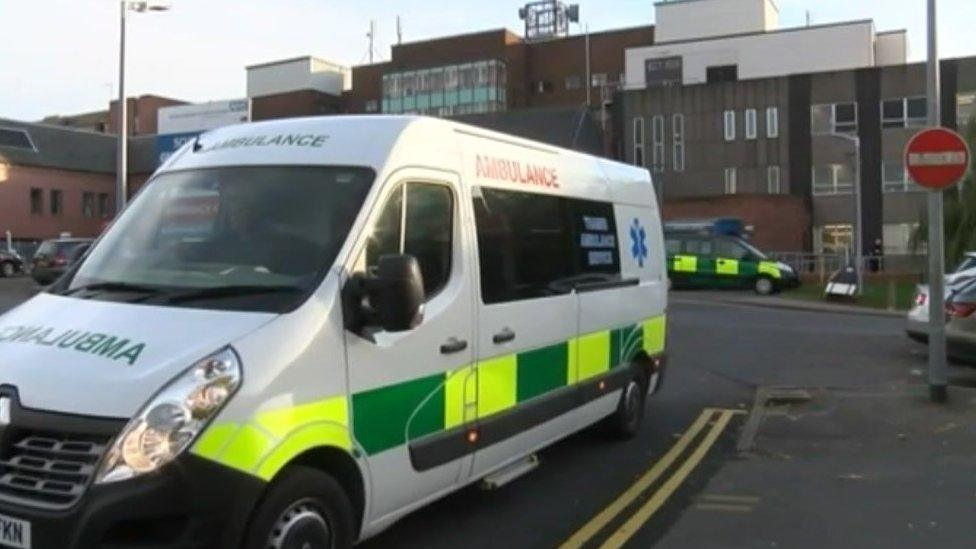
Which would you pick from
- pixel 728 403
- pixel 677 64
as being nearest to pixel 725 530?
pixel 728 403

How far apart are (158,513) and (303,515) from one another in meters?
0.68

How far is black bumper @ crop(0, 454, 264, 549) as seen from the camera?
3.60 meters

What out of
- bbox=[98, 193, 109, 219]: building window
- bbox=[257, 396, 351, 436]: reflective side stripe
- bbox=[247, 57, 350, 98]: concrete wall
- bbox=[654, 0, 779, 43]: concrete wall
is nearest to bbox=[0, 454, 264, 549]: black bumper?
bbox=[257, 396, 351, 436]: reflective side stripe

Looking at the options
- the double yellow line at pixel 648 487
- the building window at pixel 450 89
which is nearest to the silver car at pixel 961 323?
the double yellow line at pixel 648 487

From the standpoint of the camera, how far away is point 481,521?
5996 mm

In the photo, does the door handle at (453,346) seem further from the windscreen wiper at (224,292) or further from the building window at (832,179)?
the building window at (832,179)

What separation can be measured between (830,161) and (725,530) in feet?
164

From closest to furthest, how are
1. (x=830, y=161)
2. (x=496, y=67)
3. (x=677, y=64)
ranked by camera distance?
(x=830, y=161) → (x=677, y=64) → (x=496, y=67)

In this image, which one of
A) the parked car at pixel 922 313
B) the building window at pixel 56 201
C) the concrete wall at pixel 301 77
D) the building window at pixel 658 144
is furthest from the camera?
the concrete wall at pixel 301 77

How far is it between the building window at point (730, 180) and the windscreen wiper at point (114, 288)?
52.2 m

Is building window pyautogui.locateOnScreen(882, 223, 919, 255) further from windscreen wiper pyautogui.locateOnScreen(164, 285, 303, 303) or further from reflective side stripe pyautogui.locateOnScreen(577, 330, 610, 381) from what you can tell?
windscreen wiper pyautogui.locateOnScreen(164, 285, 303, 303)

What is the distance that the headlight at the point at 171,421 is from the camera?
3645 mm

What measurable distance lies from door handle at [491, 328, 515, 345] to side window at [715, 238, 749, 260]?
28132mm

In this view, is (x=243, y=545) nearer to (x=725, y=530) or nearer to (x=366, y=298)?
(x=366, y=298)
